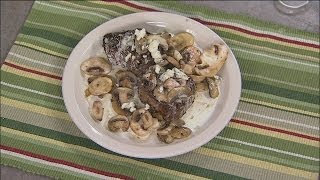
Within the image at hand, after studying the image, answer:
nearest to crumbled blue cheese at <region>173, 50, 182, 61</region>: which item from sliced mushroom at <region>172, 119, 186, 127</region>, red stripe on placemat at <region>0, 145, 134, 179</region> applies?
sliced mushroom at <region>172, 119, 186, 127</region>

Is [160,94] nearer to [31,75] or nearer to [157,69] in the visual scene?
[157,69]

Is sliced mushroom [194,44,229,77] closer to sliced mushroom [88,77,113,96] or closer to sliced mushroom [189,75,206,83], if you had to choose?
sliced mushroom [189,75,206,83]

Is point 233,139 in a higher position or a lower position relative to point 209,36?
lower

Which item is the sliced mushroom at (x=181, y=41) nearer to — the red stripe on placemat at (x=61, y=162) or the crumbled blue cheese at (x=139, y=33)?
the crumbled blue cheese at (x=139, y=33)

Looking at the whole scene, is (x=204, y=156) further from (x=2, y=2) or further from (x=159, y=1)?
(x=2, y=2)

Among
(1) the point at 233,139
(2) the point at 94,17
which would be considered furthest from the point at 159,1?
(1) the point at 233,139

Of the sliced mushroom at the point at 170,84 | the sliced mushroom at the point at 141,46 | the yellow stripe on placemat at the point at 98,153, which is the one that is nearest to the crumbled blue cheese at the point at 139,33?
the sliced mushroom at the point at 141,46

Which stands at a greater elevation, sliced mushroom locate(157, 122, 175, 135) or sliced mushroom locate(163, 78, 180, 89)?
sliced mushroom locate(163, 78, 180, 89)

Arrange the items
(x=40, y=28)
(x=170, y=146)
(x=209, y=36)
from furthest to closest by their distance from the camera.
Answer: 1. (x=40, y=28)
2. (x=209, y=36)
3. (x=170, y=146)
